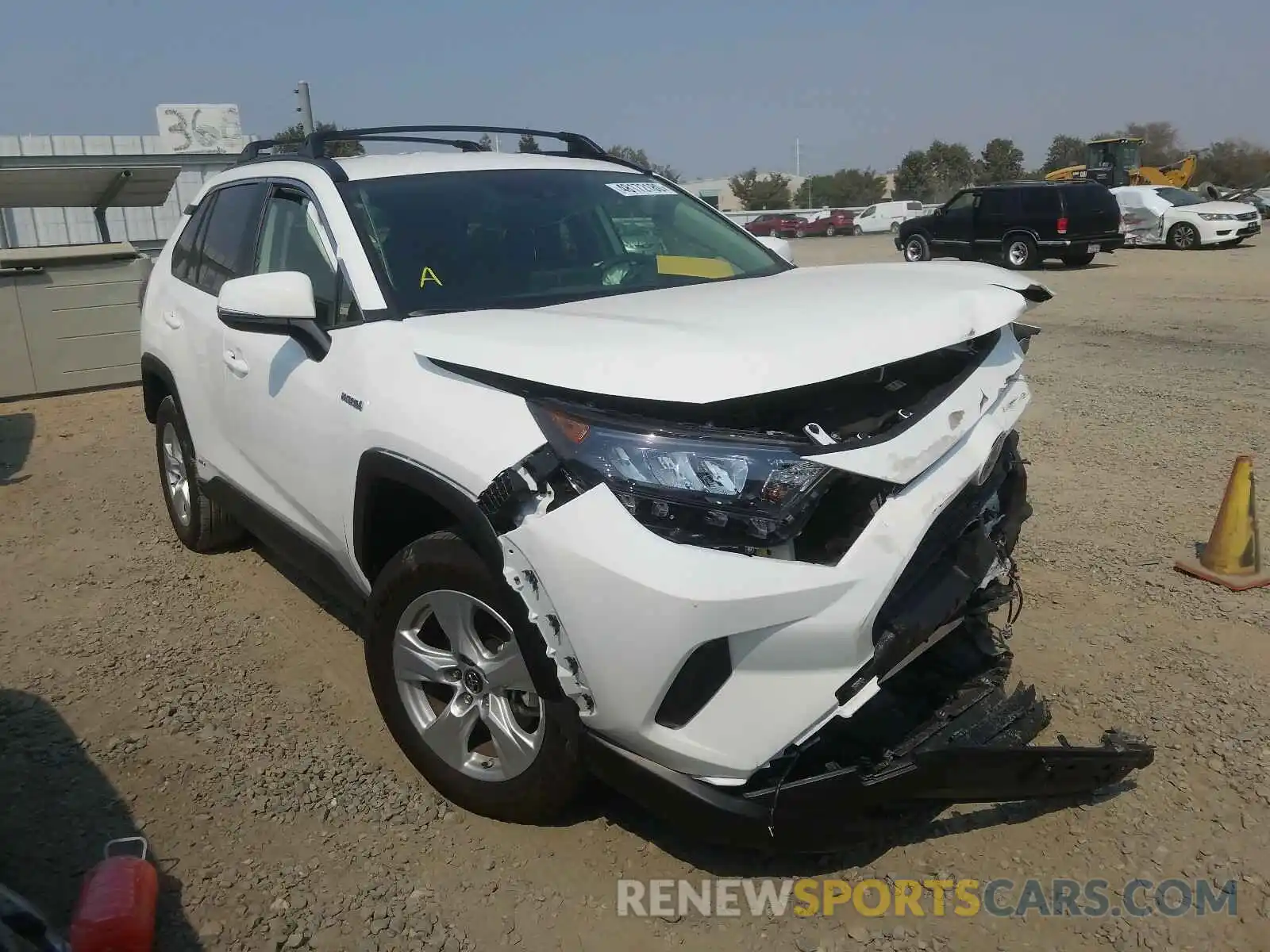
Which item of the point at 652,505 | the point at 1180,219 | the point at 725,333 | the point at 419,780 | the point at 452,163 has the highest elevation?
the point at 452,163

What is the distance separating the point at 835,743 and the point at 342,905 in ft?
4.45

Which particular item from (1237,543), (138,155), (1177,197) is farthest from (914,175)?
(1237,543)

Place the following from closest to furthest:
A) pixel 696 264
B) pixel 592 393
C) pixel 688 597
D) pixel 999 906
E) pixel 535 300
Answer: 1. pixel 688 597
2. pixel 592 393
3. pixel 999 906
4. pixel 535 300
5. pixel 696 264

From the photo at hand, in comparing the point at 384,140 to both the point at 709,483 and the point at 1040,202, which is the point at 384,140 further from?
the point at 1040,202

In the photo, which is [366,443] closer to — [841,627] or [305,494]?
[305,494]

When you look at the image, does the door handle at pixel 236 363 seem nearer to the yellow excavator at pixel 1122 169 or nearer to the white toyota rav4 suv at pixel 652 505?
the white toyota rav4 suv at pixel 652 505

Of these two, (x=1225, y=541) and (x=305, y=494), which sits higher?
(x=305, y=494)

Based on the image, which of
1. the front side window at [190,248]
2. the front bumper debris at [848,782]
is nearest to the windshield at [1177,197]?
the front side window at [190,248]

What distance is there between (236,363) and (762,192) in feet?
245

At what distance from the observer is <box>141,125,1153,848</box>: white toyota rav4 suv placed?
2186 millimetres

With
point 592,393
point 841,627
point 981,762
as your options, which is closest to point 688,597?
point 841,627

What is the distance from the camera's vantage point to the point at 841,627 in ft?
7.09

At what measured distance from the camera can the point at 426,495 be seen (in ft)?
8.74

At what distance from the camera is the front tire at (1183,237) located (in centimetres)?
2280
